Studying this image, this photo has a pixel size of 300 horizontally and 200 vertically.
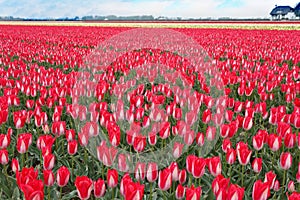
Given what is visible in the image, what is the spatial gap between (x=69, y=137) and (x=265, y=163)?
1.62m

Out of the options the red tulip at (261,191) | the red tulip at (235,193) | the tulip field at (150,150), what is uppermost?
the red tulip at (235,193)

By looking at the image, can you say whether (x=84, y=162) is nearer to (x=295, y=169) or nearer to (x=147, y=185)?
A: (x=147, y=185)

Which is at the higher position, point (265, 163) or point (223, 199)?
point (223, 199)

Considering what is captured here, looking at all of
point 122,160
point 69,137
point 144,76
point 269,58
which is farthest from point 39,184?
point 269,58

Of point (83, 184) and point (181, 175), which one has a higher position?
point (83, 184)

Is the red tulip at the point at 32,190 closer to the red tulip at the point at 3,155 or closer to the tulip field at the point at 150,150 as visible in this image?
the tulip field at the point at 150,150

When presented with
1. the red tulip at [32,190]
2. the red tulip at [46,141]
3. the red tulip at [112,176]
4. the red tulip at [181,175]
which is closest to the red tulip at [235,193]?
the red tulip at [181,175]

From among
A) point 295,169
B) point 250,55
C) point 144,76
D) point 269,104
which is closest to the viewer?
point 295,169

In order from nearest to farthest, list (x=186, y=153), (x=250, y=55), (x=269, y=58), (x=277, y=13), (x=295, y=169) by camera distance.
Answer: (x=295, y=169) < (x=186, y=153) < (x=269, y=58) < (x=250, y=55) < (x=277, y=13)

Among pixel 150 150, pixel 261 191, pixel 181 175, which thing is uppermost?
pixel 261 191

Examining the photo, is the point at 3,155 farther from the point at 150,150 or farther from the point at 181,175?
the point at 150,150

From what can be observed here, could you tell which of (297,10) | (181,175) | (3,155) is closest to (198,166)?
(181,175)

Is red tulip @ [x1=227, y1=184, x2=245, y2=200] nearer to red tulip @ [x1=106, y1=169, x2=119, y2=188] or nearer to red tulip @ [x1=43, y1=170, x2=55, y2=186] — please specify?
red tulip @ [x1=106, y1=169, x2=119, y2=188]

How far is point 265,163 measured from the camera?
3154 mm
